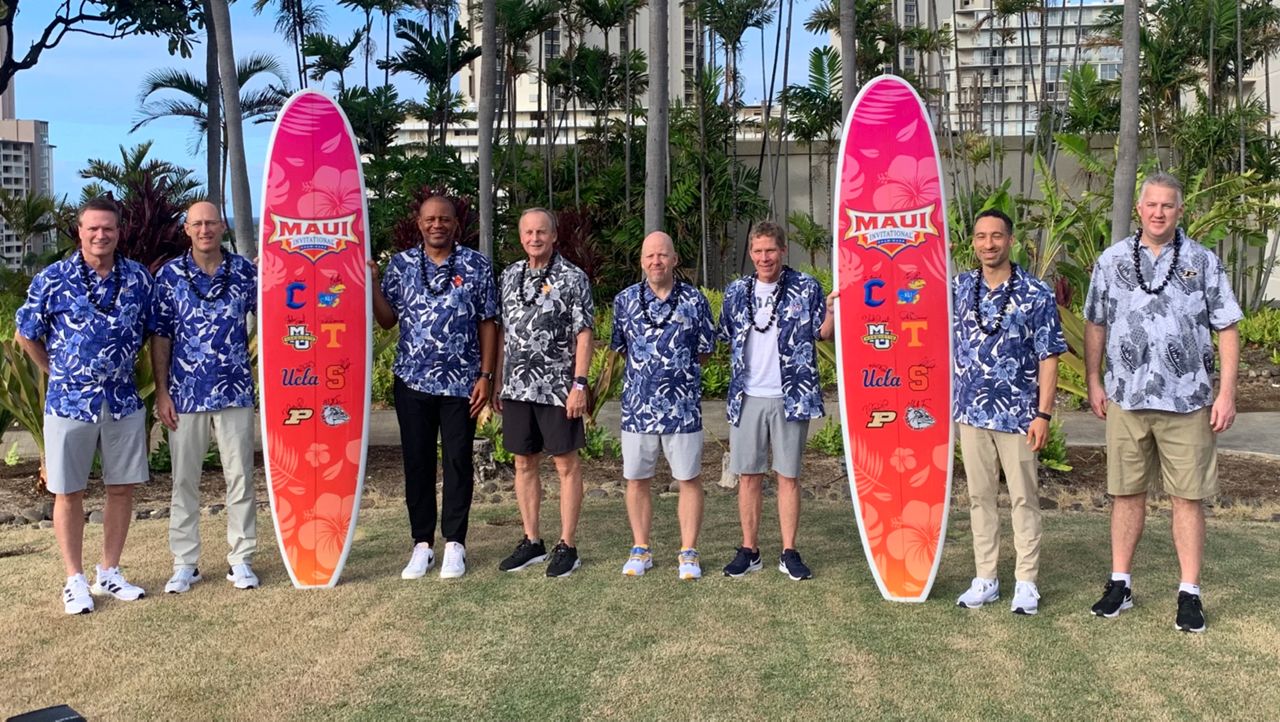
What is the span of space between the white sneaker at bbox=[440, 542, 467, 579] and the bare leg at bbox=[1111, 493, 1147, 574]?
2409mm

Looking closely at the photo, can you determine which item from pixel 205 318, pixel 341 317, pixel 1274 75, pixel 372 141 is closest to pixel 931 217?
pixel 341 317

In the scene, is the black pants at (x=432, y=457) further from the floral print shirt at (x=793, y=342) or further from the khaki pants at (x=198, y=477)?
the floral print shirt at (x=793, y=342)

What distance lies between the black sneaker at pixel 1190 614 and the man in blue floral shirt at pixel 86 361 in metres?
3.61

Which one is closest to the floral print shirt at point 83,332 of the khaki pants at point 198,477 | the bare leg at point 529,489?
the khaki pants at point 198,477

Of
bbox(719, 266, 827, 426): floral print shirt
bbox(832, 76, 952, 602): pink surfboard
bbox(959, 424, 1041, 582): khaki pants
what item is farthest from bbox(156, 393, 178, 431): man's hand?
bbox(959, 424, 1041, 582): khaki pants

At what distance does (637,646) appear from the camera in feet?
11.7

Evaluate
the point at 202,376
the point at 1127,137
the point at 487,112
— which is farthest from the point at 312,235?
the point at 1127,137

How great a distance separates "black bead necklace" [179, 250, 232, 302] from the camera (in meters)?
4.12

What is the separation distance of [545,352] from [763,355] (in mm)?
834

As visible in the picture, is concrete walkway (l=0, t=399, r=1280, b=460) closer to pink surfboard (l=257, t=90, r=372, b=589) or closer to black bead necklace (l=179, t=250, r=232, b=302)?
pink surfboard (l=257, t=90, r=372, b=589)

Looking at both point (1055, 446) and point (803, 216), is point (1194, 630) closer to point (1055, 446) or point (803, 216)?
point (1055, 446)

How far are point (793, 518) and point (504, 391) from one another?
1231 mm

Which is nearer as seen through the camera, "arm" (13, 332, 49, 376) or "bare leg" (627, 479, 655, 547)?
"arm" (13, 332, 49, 376)

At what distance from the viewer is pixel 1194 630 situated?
12.0 ft
